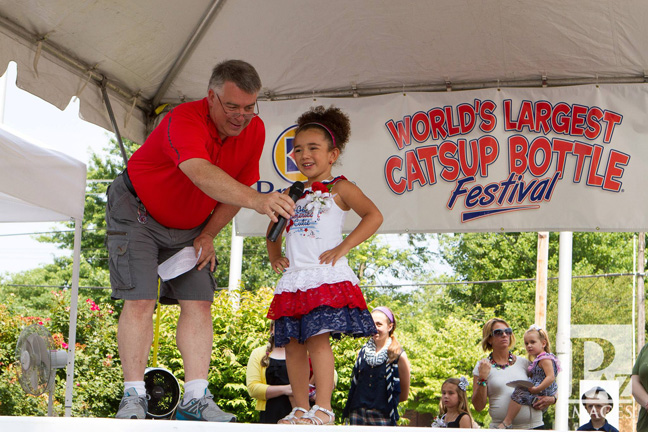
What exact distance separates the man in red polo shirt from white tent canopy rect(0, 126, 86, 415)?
1.21 meters

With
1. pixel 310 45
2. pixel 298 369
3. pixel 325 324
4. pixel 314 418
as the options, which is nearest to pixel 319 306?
pixel 325 324

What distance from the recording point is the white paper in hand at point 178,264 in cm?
286

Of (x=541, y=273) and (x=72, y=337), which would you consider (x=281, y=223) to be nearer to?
(x=72, y=337)

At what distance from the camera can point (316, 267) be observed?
9.37ft

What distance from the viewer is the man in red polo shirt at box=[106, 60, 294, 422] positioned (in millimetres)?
2670

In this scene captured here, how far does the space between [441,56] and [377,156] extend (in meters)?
0.78

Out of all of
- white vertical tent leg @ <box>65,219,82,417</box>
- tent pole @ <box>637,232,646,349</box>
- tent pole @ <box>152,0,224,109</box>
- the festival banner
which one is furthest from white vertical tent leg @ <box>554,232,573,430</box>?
white vertical tent leg @ <box>65,219,82,417</box>

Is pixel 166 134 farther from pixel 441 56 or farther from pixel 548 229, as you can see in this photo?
pixel 548 229

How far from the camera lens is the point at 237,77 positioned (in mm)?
2691

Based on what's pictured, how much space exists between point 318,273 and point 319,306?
0.15 meters

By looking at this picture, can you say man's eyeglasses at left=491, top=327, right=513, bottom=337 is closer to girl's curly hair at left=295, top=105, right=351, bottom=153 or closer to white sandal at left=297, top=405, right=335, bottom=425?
girl's curly hair at left=295, top=105, right=351, bottom=153

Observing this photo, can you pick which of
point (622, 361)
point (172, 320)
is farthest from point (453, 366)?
point (172, 320)

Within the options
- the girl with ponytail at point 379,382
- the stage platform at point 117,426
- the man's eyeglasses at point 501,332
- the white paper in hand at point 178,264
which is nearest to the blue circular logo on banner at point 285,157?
the girl with ponytail at point 379,382

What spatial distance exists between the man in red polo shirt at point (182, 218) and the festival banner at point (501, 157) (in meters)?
1.90
